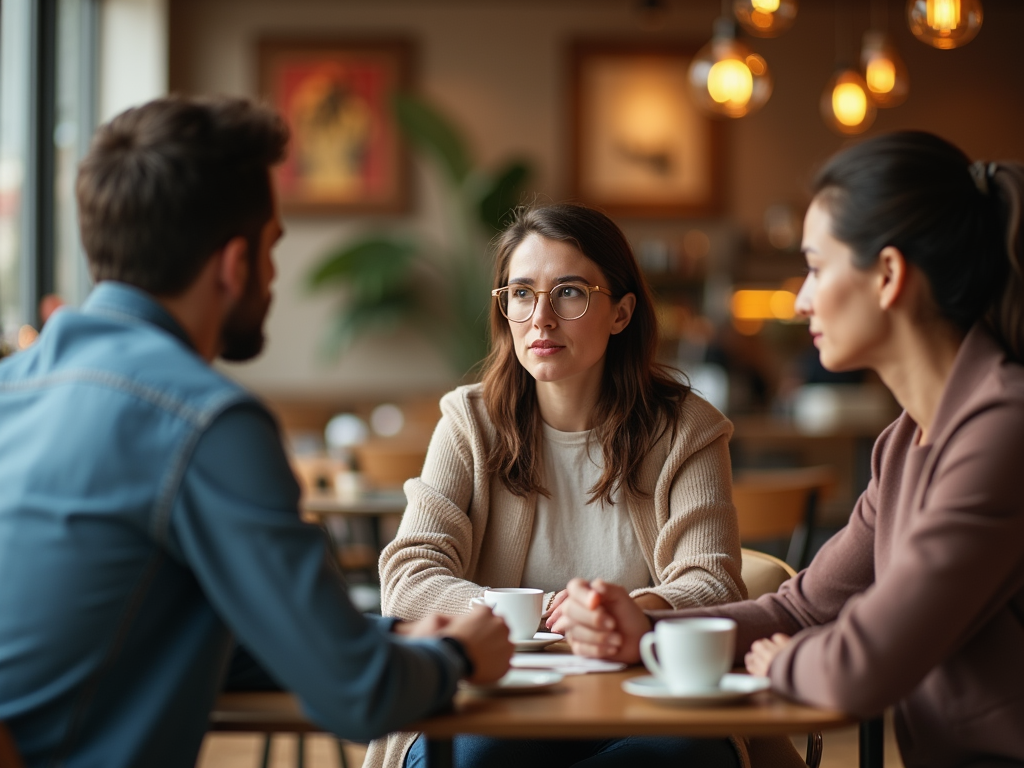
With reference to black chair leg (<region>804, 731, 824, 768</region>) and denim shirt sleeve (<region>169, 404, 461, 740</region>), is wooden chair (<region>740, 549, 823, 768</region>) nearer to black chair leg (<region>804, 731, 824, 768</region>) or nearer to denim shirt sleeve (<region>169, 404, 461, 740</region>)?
black chair leg (<region>804, 731, 824, 768</region>)

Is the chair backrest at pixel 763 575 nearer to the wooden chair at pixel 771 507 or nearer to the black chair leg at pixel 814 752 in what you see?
the black chair leg at pixel 814 752

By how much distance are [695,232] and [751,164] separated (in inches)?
24.0

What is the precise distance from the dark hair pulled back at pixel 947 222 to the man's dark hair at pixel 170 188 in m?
0.67

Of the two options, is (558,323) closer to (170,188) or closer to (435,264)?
(170,188)

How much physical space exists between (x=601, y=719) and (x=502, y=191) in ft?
22.3

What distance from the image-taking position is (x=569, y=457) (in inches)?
81.0

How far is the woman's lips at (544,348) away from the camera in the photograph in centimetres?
200

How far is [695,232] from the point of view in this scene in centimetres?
838

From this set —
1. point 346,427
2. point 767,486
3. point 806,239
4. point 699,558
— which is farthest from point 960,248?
point 346,427

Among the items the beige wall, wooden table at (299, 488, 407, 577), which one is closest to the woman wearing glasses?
wooden table at (299, 488, 407, 577)

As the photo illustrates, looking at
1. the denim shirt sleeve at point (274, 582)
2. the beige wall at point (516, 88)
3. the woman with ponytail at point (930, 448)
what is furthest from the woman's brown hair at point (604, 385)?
the beige wall at point (516, 88)

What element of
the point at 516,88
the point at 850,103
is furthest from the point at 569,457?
the point at 516,88

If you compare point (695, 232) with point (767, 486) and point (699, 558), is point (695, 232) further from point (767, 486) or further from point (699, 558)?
point (699, 558)

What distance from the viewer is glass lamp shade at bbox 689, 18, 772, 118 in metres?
4.16
